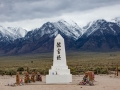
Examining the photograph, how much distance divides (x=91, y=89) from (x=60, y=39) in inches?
309

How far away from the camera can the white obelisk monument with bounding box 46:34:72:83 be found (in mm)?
30062

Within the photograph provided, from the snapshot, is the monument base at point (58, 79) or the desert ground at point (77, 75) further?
the monument base at point (58, 79)

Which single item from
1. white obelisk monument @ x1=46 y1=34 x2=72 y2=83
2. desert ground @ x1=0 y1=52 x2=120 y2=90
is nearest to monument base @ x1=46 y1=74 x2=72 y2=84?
white obelisk monument @ x1=46 y1=34 x2=72 y2=83

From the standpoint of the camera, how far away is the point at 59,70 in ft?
100.0

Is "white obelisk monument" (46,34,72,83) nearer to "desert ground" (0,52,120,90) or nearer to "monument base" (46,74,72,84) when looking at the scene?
"monument base" (46,74,72,84)

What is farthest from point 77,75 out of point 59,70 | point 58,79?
point 58,79

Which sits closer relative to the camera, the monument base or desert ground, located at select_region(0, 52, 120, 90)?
desert ground, located at select_region(0, 52, 120, 90)

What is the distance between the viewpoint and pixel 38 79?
33.1m

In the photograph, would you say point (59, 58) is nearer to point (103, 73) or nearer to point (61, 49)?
point (61, 49)

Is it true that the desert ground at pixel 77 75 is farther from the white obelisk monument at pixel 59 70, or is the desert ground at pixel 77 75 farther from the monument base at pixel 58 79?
the white obelisk monument at pixel 59 70

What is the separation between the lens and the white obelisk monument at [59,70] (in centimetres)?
3006

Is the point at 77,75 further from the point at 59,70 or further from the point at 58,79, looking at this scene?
the point at 58,79

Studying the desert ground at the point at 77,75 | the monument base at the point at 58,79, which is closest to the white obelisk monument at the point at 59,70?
the monument base at the point at 58,79

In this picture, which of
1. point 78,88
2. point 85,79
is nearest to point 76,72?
point 85,79
